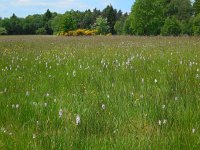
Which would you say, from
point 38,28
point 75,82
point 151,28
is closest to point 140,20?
point 151,28

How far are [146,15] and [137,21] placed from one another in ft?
5.57

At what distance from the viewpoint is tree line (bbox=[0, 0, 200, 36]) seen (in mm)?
53669

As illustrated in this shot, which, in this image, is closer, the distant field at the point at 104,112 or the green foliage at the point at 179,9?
the distant field at the point at 104,112

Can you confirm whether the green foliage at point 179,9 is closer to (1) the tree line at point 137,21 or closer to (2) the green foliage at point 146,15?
(1) the tree line at point 137,21

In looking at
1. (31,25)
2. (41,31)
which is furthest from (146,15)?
(31,25)

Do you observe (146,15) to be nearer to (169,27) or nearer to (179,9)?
(169,27)

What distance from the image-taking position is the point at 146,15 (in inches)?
2100

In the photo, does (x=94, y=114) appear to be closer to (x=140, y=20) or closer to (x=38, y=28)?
(x=140, y=20)

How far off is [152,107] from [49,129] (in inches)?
50.3

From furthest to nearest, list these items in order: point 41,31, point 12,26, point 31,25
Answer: point 31,25 → point 12,26 → point 41,31

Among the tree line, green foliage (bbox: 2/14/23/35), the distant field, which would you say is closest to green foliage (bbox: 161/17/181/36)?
the tree line

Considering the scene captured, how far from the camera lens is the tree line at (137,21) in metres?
53.7

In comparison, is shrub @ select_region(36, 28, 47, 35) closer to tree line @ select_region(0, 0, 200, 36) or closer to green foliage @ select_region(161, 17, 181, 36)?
tree line @ select_region(0, 0, 200, 36)

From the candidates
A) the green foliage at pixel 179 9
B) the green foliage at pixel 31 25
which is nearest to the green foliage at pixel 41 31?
the green foliage at pixel 31 25
